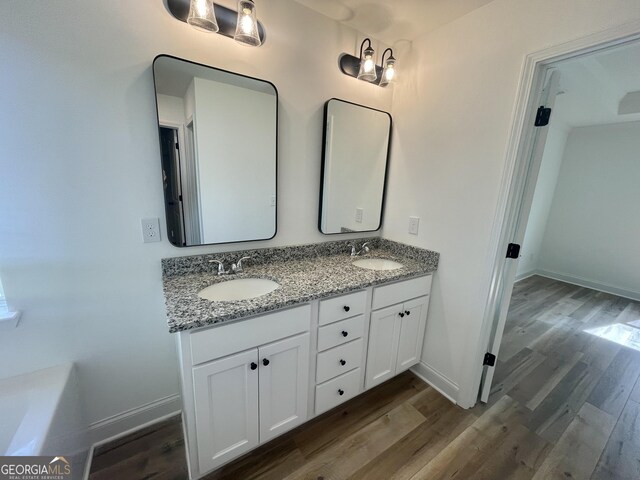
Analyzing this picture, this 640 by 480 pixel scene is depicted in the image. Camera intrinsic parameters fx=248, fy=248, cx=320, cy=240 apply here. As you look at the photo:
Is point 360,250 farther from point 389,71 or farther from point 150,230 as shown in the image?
point 150,230

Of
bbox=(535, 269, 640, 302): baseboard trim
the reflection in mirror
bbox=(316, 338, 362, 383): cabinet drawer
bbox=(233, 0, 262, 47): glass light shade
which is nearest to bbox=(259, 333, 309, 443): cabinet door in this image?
bbox=(316, 338, 362, 383): cabinet drawer

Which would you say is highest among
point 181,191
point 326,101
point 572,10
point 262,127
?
point 572,10

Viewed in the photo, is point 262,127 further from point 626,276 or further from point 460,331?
point 626,276

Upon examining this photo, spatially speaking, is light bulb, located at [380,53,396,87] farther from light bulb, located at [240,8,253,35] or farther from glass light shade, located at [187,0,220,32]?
glass light shade, located at [187,0,220,32]

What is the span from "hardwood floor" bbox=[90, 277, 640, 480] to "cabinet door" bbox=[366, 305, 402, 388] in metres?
0.21

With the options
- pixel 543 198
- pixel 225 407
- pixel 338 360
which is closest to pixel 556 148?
pixel 543 198

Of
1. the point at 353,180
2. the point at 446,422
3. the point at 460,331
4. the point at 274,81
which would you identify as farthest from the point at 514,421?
the point at 274,81

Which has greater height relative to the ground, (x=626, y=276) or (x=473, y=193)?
(x=473, y=193)

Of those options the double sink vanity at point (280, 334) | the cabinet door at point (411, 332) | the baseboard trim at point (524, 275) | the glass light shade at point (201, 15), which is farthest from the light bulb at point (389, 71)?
the baseboard trim at point (524, 275)

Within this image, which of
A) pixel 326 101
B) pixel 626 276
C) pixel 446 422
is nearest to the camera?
pixel 446 422

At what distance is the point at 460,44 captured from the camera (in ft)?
4.93

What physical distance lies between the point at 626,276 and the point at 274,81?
528cm

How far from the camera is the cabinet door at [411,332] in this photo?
67.5 inches

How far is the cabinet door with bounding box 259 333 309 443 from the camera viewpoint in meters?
1.18
